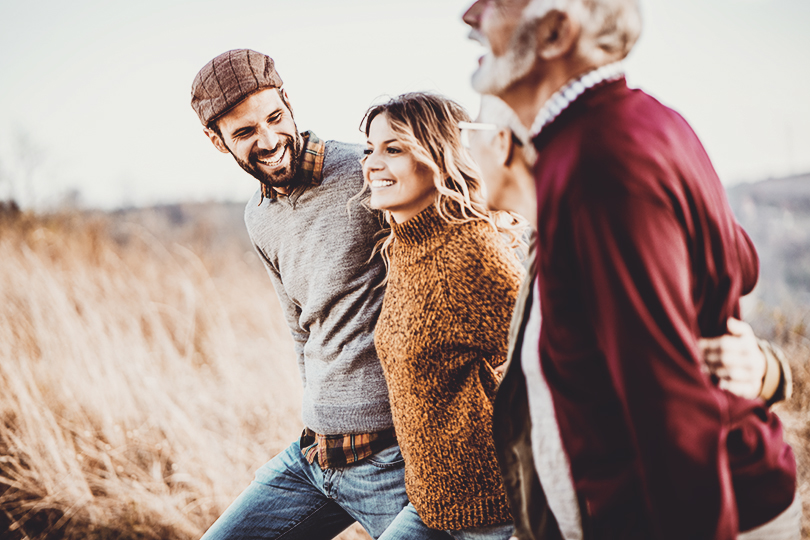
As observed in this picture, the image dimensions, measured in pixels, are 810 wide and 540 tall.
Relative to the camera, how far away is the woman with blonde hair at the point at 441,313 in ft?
4.07

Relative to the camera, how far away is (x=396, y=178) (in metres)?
1.42

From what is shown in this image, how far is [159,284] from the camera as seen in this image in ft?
18.8

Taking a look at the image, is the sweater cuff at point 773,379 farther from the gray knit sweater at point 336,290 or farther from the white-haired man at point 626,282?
the gray knit sweater at point 336,290

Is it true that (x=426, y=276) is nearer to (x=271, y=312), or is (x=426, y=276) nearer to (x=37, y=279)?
(x=271, y=312)

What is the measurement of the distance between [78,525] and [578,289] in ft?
10.8

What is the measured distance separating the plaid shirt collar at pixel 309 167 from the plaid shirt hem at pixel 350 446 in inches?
32.8

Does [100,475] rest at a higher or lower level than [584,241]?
lower

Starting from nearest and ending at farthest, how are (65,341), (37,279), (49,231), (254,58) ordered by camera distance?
(254,58) → (65,341) → (37,279) → (49,231)

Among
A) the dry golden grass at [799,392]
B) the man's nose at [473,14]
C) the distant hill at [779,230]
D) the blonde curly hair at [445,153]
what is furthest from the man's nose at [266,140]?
the distant hill at [779,230]

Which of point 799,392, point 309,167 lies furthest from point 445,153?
point 799,392

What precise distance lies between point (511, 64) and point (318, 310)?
114 centimetres

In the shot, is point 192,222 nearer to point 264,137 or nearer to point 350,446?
point 264,137

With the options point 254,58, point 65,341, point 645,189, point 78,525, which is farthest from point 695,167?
point 65,341

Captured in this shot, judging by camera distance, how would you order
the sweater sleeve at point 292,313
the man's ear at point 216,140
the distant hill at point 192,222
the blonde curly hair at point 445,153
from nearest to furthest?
1. the blonde curly hair at point 445,153
2. the man's ear at point 216,140
3. the sweater sleeve at point 292,313
4. the distant hill at point 192,222
